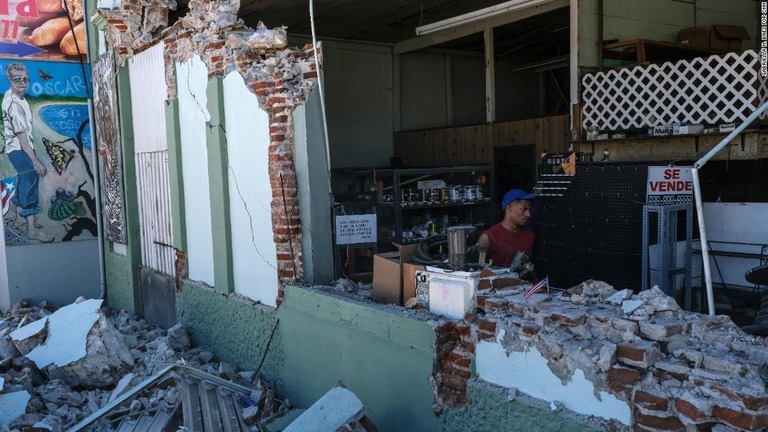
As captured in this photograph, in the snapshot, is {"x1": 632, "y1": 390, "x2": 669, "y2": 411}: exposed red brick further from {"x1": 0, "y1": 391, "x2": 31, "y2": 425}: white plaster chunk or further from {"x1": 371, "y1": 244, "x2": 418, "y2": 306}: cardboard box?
{"x1": 0, "y1": 391, "x2": 31, "y2": 425}: white plaster chunk

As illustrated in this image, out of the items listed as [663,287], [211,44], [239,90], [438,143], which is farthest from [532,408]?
[438,143]

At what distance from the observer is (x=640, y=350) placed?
318cm

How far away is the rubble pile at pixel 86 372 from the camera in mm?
5773

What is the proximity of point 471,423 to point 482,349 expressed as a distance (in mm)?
444

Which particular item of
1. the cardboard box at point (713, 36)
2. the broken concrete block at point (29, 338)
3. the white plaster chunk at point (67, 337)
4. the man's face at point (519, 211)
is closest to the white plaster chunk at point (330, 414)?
the man's face at point (519, 211)

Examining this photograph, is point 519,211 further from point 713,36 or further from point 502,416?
point 713,36

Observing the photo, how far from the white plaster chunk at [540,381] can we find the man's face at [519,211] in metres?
2.46

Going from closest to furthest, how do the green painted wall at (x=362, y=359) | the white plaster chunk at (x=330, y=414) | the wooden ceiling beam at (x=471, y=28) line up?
the green painted wall at (x=362, y=359), the white plaster chunk at (x=330, y=414), the wooden ceiling beam at (x=471, y=28)

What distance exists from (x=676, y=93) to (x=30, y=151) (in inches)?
362

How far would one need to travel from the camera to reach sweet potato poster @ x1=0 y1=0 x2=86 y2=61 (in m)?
9.91

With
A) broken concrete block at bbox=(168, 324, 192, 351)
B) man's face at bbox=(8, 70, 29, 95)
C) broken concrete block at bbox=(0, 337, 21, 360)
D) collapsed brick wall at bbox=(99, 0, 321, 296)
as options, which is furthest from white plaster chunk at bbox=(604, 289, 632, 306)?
man's face at bbox=(8, 70, 29, 95)

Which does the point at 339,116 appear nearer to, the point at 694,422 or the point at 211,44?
the point at 211,44

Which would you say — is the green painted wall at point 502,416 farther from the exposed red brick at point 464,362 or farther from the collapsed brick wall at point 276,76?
the collapsed brick wall at point 276,76

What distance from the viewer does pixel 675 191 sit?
5.77 metres
